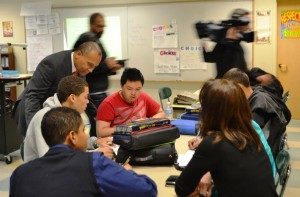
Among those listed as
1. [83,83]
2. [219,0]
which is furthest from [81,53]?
[219,0]

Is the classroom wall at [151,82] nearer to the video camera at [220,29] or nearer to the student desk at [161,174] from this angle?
the video camera at [220,29]

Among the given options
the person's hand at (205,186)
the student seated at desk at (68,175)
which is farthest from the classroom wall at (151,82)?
the student seated at desk at (68,175)

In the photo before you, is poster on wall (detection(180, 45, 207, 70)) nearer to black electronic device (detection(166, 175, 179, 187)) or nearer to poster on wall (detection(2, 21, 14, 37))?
poster on wall (detection(2, 21, 14, 37))

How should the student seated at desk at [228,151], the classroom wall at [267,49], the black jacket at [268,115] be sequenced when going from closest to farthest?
1. the student seated at desk at [228,151]
2. the black jacket at [268,115]
3. the classroom wall at [267,49]

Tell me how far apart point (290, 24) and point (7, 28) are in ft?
16.8

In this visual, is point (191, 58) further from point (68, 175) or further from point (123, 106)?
point (68, 175)

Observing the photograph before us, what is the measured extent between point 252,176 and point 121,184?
0.53 m

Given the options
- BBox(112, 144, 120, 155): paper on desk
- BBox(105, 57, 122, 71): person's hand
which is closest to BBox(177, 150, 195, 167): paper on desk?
BBox(112, 144, 120, 155): paper on desk

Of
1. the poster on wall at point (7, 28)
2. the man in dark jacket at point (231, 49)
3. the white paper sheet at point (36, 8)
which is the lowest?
the man in dark jacket at point (231, 49)

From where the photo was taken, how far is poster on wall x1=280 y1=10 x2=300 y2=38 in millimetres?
6570

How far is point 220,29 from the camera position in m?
3.57

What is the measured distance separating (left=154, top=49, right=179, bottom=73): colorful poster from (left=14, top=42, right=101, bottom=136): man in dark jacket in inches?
150

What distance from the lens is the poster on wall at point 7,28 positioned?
762cm

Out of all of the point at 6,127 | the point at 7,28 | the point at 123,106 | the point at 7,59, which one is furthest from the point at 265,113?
the point at 7,28
